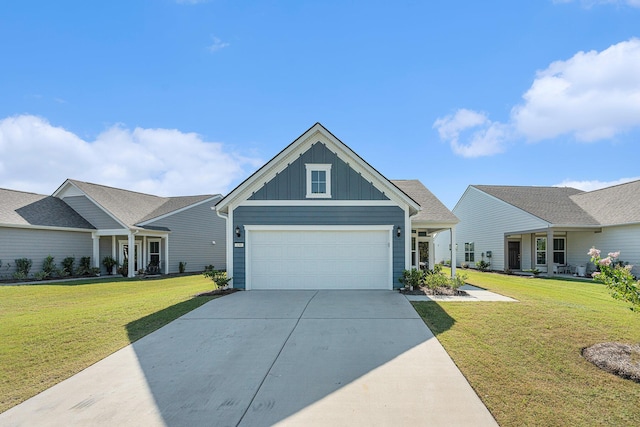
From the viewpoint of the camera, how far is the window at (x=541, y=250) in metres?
21.6

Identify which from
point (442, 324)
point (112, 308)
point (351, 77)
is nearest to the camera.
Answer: point (442, 324)

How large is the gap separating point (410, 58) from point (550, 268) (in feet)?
49.3

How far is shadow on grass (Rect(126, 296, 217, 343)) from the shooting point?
7043 millimetres

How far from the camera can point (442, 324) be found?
7242mm

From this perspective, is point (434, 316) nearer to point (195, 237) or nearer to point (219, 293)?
point (219, 293)

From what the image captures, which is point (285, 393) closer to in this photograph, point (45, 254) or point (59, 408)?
point (59, 408)

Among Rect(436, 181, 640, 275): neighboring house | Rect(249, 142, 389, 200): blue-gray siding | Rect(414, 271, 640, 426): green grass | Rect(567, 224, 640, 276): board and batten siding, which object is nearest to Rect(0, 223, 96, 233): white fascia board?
Rect(249, 142, 389, 200): blue-gray siding

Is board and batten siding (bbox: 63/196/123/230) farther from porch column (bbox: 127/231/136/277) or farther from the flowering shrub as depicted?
the flowering shrub

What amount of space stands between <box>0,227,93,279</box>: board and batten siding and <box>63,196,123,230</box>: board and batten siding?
97cm

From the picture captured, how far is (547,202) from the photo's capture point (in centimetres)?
2262

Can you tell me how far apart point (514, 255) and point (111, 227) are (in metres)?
27.0

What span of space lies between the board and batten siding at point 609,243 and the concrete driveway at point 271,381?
17.4 m

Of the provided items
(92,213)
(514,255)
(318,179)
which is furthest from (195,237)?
(514,255)

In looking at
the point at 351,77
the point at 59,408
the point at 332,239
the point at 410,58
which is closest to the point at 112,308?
the point at 59,408
